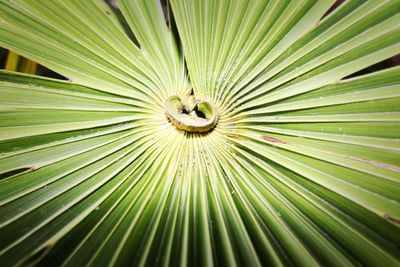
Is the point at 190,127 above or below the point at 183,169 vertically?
above

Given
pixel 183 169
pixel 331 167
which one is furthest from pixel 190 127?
pixel 331 167

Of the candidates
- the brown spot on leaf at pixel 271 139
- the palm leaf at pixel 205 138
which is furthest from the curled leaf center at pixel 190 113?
the brown spot on leaf at pixel 271 139

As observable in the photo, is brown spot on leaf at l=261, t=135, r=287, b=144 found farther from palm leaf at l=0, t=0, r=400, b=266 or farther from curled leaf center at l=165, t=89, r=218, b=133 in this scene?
curled leaf center at l=165, t=89, r=218, b=133

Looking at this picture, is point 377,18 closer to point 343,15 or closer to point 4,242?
point 343,15

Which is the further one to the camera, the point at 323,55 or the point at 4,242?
the point at 323,55

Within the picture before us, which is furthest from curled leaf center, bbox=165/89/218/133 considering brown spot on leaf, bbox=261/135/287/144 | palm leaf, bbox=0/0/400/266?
brown spot on leaf, bbox=261/135/287/144

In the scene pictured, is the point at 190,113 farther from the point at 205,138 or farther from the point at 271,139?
the point at 271,139

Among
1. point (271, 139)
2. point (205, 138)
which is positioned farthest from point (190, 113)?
point (271, 139)
